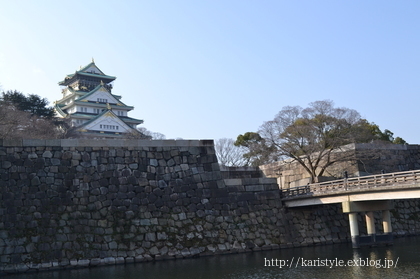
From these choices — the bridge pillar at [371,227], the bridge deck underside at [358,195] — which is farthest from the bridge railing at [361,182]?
the bridge pillar at [371,227]

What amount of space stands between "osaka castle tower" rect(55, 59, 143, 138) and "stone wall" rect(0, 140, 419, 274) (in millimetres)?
26981

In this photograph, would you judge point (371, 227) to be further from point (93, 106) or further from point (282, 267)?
point (93, 106)

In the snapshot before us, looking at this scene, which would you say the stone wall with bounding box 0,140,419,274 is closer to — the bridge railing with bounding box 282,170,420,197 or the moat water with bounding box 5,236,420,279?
the moat water with bounding box 5,236,420,279

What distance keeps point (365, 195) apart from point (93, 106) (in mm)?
43354

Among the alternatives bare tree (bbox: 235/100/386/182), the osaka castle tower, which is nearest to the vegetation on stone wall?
bare tree (bbox: 235/100/386/182)

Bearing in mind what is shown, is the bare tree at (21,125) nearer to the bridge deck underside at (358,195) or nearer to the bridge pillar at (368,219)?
the bridge deck underside at (358,195)

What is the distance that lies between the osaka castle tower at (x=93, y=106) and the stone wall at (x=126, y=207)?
26981mm

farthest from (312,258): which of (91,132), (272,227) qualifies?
Answer: (91,132)

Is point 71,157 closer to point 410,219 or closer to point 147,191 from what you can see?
point 147,191

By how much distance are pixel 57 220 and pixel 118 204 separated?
2.53 meters

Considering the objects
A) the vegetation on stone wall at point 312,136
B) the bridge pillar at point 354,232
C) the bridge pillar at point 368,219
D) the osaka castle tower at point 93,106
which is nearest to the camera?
the bridge pillar at point 354,232

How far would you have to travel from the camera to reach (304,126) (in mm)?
28062

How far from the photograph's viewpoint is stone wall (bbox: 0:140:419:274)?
18578mm

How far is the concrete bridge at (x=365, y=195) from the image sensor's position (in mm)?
18333
